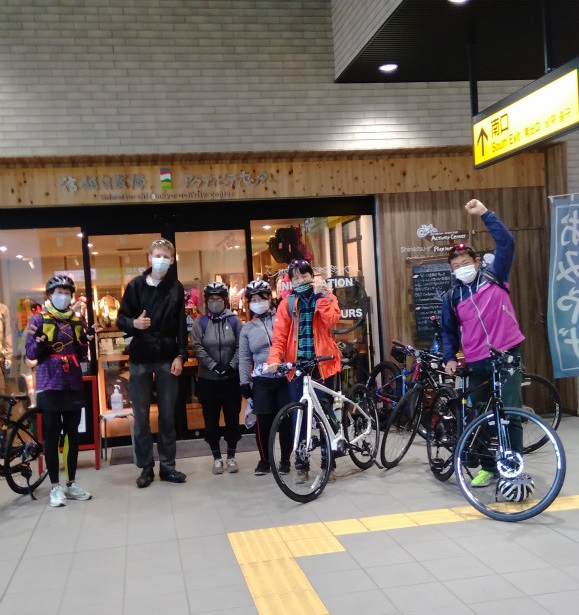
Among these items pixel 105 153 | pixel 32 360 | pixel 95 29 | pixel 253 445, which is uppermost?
pixel 95 29

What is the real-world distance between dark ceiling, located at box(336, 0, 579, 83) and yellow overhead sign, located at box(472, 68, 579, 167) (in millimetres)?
412

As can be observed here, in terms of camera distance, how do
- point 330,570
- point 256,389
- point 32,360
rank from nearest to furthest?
point 330,570, point 32,360, point 256,389

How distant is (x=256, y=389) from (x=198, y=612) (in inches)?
110

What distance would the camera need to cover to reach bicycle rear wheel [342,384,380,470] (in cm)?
611

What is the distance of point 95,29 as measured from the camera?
7.22 m

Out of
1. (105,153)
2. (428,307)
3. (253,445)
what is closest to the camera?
(105,153)

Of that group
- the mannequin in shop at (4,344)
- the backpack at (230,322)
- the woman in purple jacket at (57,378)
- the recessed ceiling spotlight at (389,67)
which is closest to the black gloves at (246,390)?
the backpack at (230,322)

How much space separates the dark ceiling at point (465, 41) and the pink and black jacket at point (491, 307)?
1483 millimetres

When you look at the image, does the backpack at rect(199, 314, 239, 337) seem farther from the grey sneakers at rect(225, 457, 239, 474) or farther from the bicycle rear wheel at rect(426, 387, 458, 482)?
the bicycle rear wheel at rect(426, 387, 458, 482)

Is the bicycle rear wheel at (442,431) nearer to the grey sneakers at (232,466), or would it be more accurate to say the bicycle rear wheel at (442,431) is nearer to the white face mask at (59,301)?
the grey sneakers at (232,466)

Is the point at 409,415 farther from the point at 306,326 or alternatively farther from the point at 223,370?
the point at 223,370

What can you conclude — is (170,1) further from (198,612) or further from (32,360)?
(198,612)

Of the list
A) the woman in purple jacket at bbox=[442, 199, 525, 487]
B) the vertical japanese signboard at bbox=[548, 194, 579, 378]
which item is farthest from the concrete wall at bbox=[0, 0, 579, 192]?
the woman in purple jacket at bbox=[442, 199, 525, 487]

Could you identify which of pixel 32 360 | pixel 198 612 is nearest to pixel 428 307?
pixel 32 360
